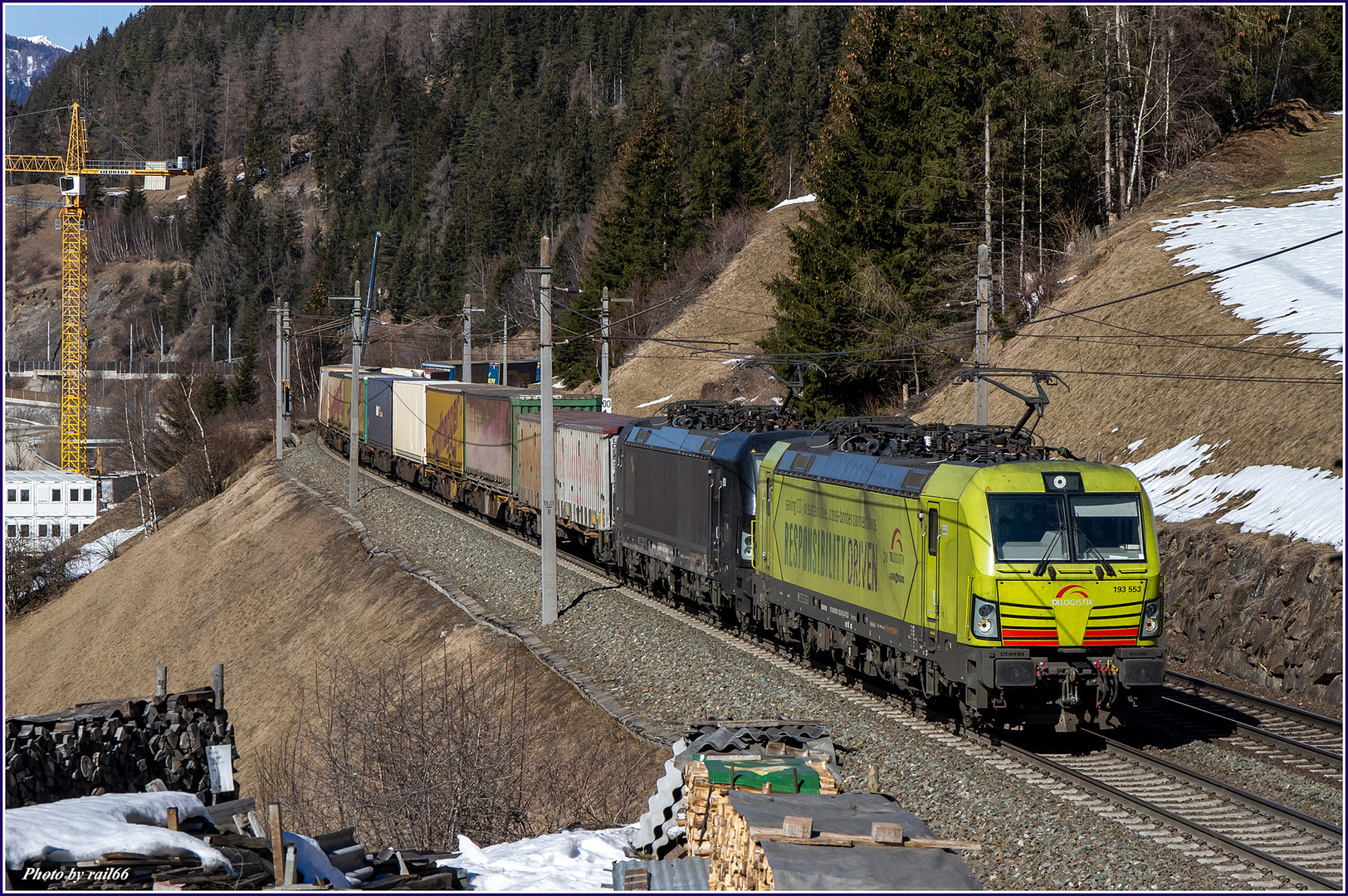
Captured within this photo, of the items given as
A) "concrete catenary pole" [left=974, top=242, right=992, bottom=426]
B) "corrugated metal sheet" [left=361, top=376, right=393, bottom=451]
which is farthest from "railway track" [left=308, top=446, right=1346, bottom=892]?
"corrugated metal sheet" [left=361, top=376, right=393, bottom=451]

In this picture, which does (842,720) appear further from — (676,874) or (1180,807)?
(676,874)

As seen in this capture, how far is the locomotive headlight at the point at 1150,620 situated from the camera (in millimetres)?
13062

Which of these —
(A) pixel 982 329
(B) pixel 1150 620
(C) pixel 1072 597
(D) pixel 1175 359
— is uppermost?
(A) pixel 982 329

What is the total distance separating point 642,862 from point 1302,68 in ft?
179

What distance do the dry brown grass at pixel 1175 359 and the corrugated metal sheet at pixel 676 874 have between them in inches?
603

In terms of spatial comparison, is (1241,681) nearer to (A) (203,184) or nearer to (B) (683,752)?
(B) (683,752)

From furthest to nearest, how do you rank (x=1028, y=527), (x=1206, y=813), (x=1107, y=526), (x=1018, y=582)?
(x=1107, y=526) → (x=1028, y=527) → (x=1018, y=582) → (x=1206, y=813)

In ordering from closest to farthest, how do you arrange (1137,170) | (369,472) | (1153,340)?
(1153,340) → (1137,170) → (369,472)

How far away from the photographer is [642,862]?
10.8m

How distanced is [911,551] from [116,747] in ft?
40.2

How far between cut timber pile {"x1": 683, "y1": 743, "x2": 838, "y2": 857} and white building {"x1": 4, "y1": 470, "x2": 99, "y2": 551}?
3302 inches

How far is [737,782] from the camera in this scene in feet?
34.4

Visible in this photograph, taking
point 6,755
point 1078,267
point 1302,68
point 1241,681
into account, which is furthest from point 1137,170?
point 6,755

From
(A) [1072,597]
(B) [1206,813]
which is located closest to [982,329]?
(A) [1072,597]
